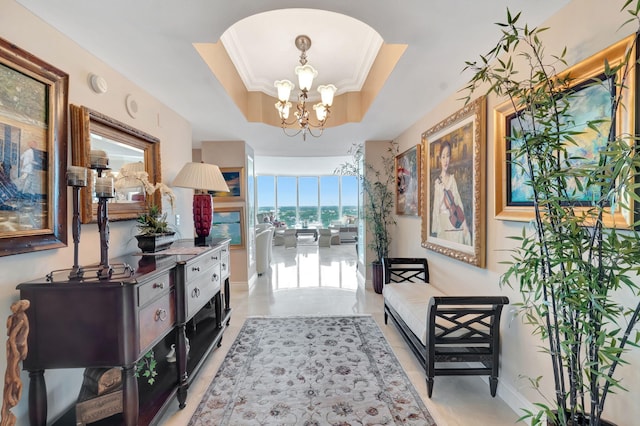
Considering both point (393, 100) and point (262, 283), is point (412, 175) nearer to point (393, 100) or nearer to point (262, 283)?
point (393, 100)

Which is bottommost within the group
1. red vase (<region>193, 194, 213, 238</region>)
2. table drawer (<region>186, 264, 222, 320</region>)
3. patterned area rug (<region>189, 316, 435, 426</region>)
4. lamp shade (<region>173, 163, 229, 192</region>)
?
patterned area rug (<region>189, 316, 435, 426</region>)

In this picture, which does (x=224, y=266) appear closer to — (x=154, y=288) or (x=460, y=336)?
(x=154, y=288)

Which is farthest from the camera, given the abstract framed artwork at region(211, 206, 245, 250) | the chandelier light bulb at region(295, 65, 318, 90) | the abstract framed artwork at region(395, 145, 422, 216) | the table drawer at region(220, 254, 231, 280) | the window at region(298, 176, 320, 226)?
the window at region(298, 176, 320, 226)

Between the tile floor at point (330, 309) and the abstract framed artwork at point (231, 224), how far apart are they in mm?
839

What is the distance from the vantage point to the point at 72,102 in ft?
5.93

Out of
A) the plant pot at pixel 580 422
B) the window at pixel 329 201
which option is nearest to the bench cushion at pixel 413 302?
the plant pot at pixel 580 422

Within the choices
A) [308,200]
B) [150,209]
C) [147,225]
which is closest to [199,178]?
[150,209]

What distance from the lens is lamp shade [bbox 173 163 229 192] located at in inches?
105

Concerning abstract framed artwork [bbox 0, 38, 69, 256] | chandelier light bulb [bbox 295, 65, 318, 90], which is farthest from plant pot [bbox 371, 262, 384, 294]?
→ abstract framed artwork [bbox 0, 38, 69, 256]

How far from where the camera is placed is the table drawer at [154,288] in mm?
1491

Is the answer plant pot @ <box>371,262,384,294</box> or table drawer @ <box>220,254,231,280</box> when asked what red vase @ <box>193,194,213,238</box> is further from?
plant pot @ <box>371,262,384,294</box>

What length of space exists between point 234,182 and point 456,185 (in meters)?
3.38

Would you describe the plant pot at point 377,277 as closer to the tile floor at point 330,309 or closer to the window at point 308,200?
the tile floor at point 330,309

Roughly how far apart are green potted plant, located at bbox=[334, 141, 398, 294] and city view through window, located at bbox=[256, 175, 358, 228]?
754cm
